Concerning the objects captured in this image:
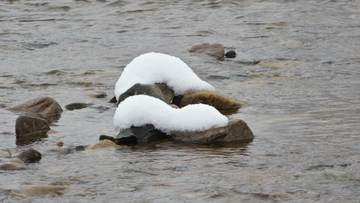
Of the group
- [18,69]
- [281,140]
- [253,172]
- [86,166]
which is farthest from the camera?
[18,69]

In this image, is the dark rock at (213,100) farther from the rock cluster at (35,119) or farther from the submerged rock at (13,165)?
the submerged rock at (13,165)

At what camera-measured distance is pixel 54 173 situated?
2.89 metres

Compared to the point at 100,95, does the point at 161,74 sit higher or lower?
higher

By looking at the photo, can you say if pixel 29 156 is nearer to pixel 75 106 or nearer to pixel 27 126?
pixel 27 126

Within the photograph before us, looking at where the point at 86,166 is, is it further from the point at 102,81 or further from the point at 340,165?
the point at 102,81

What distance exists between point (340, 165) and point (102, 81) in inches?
152

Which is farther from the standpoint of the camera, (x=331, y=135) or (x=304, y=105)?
(x=304, y=105)

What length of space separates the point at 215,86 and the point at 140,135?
7.21 ft

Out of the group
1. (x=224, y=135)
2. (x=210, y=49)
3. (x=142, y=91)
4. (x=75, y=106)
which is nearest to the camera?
(x=224, y=135)

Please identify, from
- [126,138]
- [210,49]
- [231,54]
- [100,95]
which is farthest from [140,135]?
[210,49]

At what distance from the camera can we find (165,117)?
12.3ft

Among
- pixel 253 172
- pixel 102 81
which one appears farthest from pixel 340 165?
pixel 102 81

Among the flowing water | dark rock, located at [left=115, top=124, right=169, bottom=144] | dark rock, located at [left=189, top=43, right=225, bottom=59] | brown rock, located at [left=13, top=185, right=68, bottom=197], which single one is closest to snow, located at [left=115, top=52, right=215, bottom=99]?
the flowing water

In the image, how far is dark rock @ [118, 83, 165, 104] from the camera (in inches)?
174
